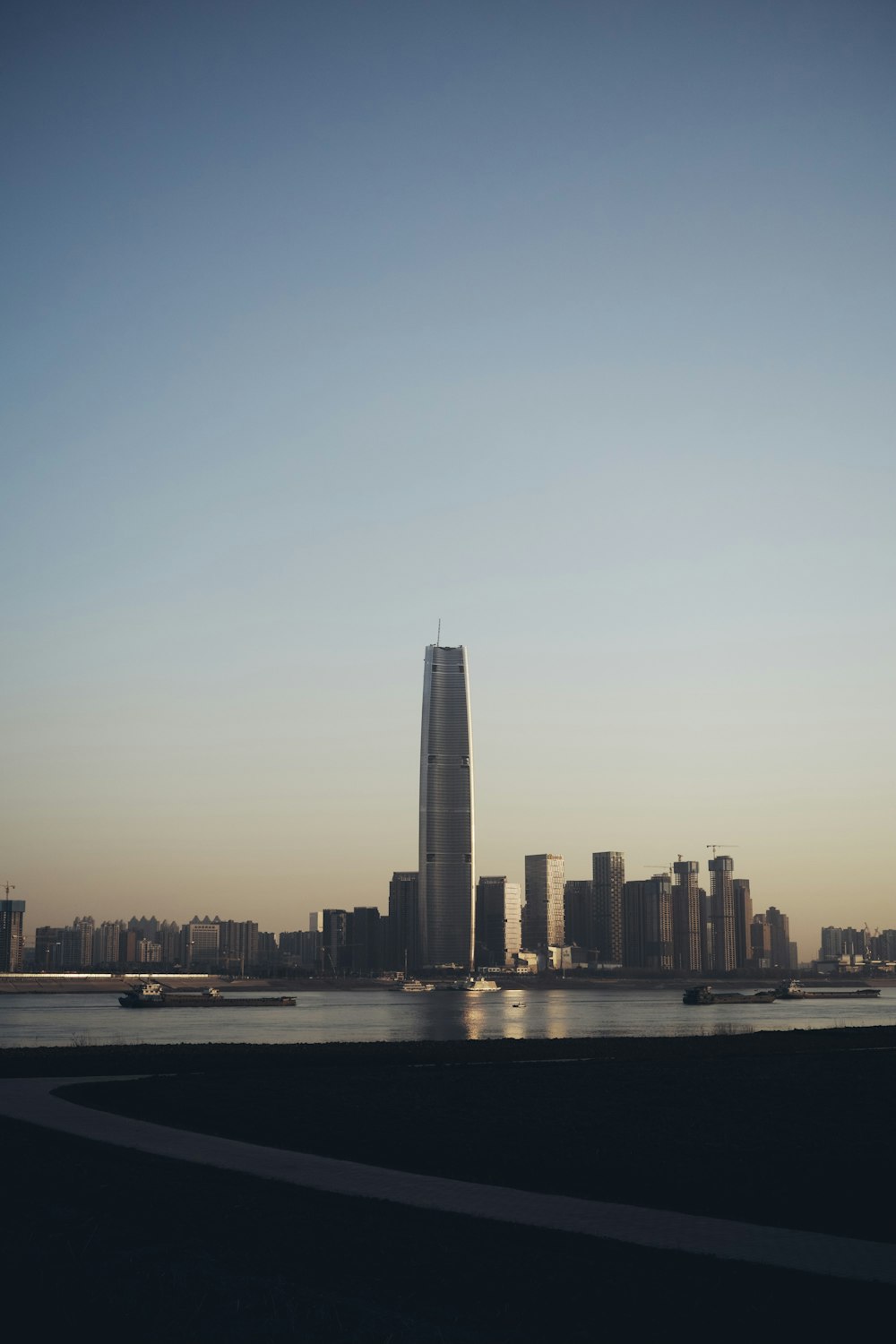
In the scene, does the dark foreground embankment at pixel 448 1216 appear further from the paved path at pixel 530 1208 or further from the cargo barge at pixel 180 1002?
the cargo barge at pixel 180 1002

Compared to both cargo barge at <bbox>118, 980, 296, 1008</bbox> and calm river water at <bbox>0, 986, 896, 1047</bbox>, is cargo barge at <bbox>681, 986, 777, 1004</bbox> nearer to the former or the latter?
calm river water at <bbox>0, 986, 896, 1047</bbox>

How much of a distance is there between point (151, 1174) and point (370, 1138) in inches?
263

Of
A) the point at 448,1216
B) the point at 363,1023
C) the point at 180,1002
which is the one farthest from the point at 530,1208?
the point at 180,1002

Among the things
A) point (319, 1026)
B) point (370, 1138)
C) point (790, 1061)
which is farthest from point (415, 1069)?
point (319, 1026)

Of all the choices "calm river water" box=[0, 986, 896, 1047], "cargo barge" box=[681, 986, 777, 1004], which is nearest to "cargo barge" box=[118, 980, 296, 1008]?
"calm river water" box=[0, 986, 896, 1047]

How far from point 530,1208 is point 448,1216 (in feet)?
5.06

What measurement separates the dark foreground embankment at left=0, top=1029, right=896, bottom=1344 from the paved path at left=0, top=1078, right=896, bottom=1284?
0.63 metres

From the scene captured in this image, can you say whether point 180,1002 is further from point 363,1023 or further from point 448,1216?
point 448,1216

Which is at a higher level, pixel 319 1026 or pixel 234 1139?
pixel 234 1139

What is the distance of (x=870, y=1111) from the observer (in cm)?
3198

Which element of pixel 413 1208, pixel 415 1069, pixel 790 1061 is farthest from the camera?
pixel 790 1061

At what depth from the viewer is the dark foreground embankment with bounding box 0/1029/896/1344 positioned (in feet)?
45.0

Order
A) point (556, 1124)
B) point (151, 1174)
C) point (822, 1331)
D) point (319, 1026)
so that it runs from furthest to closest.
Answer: point (319, 1026) → point (556, 1124) → point (151, 1174) → point (822, 1331)

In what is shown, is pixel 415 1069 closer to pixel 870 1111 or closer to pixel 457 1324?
pixel 870 1111
